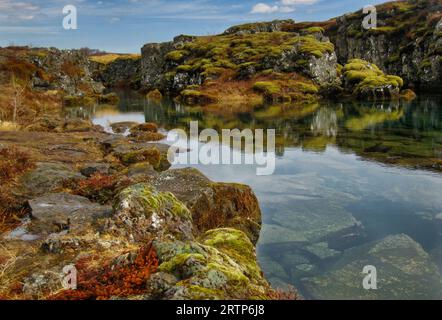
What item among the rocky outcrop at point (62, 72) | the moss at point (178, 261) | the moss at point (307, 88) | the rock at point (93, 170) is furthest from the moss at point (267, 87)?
the moss at point (178, 261)

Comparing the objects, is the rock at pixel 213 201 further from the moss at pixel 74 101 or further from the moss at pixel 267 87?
the moss at pixel 267 87

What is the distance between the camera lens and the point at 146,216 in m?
14.4

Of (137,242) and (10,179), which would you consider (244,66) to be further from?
(137,242)

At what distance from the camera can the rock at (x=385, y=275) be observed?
1513 centimetres

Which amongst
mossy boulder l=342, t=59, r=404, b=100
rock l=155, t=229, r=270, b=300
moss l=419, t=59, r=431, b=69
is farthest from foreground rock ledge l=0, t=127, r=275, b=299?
moss l=419, t=59, r=431, b=69

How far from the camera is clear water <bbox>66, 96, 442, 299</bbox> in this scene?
16359 millimetres

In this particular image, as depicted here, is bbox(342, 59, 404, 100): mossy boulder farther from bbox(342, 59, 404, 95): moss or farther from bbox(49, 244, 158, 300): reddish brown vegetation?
bbox(49, 244, 158, 300): reddish brown vegetation

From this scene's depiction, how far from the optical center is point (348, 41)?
160 metres

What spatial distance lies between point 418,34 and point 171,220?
137 meters

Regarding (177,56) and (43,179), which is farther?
(177,56)

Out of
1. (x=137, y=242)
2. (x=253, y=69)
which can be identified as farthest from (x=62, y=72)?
(x=137, y=242)

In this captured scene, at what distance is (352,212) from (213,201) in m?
7.76

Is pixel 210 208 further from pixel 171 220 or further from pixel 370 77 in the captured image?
pixel 370 77

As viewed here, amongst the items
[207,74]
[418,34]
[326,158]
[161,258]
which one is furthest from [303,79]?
[161,258]
